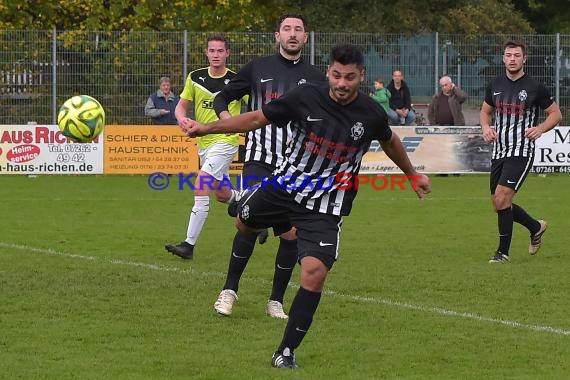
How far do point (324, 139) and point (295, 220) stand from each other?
0.55 meters

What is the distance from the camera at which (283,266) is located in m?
8.81

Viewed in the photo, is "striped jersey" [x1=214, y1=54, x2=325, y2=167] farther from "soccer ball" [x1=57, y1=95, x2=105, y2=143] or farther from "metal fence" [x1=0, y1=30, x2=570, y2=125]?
"metal fence" [x1=0, y1=30, x2=570, y2=125]

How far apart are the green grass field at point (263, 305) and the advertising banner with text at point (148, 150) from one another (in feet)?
22.3

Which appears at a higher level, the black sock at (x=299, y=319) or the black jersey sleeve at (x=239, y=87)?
the black jersey sleeve at (x=239, y=87)

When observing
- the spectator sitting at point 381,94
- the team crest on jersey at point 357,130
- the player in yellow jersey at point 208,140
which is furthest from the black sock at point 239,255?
the spectator sitting at point 381,94

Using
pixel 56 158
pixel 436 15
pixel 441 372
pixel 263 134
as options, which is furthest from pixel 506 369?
pixel 436 15

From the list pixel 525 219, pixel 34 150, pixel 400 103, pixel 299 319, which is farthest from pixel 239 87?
pixel 400 103

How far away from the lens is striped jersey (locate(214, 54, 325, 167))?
372 inches

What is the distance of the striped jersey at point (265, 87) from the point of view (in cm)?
944

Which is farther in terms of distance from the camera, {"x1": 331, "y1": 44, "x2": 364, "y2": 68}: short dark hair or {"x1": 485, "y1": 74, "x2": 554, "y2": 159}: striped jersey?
{"x1": 485, "y1": 74, "x2": 554, "y2": 159}: striped jersey

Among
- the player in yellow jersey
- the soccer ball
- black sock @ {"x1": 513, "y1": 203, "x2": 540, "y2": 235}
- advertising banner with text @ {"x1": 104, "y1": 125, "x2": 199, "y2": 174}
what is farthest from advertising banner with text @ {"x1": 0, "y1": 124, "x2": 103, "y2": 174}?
the soccer ball

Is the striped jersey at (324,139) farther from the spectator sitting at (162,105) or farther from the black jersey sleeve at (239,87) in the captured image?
the spectator sitting at (162,105)

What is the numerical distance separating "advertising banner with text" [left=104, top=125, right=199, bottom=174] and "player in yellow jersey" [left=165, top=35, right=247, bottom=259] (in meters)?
10.9

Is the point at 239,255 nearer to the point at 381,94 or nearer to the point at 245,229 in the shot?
the point at 245,229
